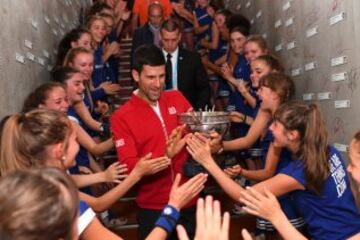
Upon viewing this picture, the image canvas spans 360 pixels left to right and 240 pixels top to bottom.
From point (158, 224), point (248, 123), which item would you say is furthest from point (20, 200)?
point (248, 123)

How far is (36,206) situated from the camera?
117cm

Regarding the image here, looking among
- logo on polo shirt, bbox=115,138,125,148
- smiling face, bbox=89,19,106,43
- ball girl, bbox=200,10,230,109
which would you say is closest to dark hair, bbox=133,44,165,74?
logo on polo shirt, bbox=115,138,125,148

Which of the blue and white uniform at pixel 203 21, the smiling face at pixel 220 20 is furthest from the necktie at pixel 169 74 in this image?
the blue and white uniform at pixel 203 21

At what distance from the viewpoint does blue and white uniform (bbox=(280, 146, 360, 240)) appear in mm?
2342

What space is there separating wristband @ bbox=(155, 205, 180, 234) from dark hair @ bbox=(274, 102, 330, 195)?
0.73 m

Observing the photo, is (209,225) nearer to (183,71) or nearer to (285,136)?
Result: (285,136)

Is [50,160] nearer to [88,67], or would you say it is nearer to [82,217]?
[82,217]

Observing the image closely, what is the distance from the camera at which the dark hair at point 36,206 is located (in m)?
1.16

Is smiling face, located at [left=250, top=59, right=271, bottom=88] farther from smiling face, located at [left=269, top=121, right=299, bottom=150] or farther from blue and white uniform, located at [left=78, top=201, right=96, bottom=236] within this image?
blue and white uniform, located at [left=78, top=201, right=96, bottom=236]

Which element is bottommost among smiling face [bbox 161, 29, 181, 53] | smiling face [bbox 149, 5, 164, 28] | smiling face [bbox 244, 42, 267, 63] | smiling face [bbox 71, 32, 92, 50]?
smiling face [bbox 244, 42, 267, 63]

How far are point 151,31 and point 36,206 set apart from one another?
4737 mm

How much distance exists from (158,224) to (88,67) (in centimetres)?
233

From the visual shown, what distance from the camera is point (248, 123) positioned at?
12.5 ft

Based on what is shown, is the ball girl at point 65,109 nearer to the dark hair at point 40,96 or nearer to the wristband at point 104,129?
the dark hair at point 40,96
